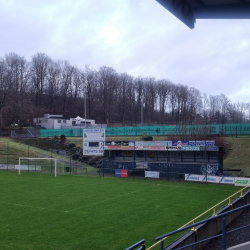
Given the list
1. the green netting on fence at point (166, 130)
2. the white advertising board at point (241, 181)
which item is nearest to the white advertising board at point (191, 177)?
the white advertising board at point (241, 181)

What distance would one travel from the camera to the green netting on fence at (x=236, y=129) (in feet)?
138

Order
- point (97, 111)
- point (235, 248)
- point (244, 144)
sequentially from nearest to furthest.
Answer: point (235, 248) < point (244, 144) < point (97, 111)

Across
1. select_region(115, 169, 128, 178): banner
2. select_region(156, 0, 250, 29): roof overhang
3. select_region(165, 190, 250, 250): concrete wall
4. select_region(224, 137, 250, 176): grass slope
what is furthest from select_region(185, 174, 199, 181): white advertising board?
select_region(156, 0, 250, 29): roof overhang

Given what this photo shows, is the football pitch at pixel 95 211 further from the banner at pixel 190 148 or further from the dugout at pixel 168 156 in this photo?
the banner at pixel 190 148

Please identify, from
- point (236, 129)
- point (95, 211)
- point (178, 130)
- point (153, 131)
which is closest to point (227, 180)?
point (95, 211)

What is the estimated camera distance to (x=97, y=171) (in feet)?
111

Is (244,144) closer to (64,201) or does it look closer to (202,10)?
(64,201)

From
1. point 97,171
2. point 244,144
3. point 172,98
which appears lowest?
point 97,171

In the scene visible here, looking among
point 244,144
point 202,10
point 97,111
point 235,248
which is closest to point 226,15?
point 202,10

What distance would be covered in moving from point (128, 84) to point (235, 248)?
9535 centimetres

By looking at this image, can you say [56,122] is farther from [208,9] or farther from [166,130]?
[208,9]

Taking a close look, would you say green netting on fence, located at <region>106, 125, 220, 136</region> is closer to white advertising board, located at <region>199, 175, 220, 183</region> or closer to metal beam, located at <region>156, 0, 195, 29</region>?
white advertising board, located at <region>199, 175, 220, 183</region>

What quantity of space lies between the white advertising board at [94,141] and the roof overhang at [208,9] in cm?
2624

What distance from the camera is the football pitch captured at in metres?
11.3
